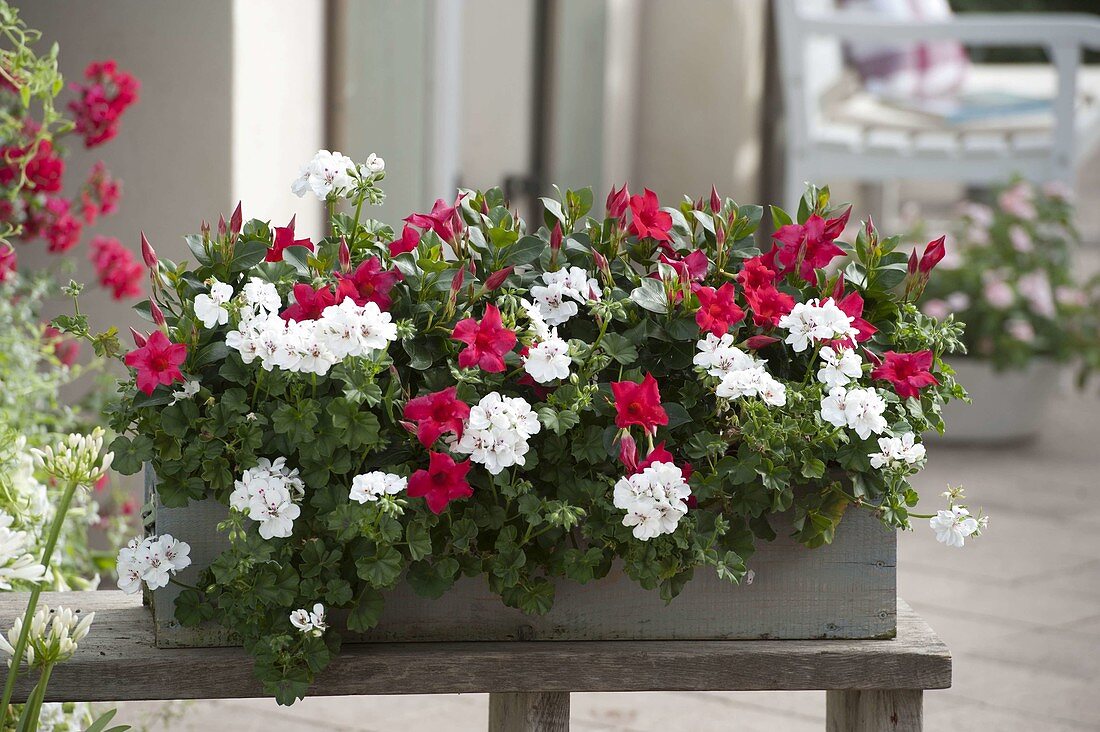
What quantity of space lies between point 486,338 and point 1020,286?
126 inches

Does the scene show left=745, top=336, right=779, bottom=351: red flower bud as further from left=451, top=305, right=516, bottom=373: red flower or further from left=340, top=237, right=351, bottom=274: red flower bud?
left=340, top=237, right=351, bottom=274: red flower bud

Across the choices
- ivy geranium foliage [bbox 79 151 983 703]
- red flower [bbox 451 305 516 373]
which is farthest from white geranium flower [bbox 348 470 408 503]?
red flower [bbox 451 305 516 373]

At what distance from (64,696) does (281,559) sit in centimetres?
23

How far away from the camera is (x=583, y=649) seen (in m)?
1.15

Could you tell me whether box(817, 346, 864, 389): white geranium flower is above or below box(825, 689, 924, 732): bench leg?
above

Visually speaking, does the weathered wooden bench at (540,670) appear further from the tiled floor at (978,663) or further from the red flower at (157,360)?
the tiled floor at (978,663)

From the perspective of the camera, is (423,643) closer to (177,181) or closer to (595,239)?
(595,239)

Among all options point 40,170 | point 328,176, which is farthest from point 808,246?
point 40,170

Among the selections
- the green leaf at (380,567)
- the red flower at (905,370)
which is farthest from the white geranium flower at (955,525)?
the green leaf at (380,567)

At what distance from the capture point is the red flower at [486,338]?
1.06 m

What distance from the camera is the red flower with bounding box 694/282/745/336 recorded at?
111cm

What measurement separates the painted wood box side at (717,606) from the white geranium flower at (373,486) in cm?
15

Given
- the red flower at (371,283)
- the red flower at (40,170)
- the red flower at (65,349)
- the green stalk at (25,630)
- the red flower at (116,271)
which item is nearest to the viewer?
the green stalk at (25,630)

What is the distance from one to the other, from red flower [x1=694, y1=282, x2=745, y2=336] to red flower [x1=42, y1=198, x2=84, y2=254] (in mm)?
1192
